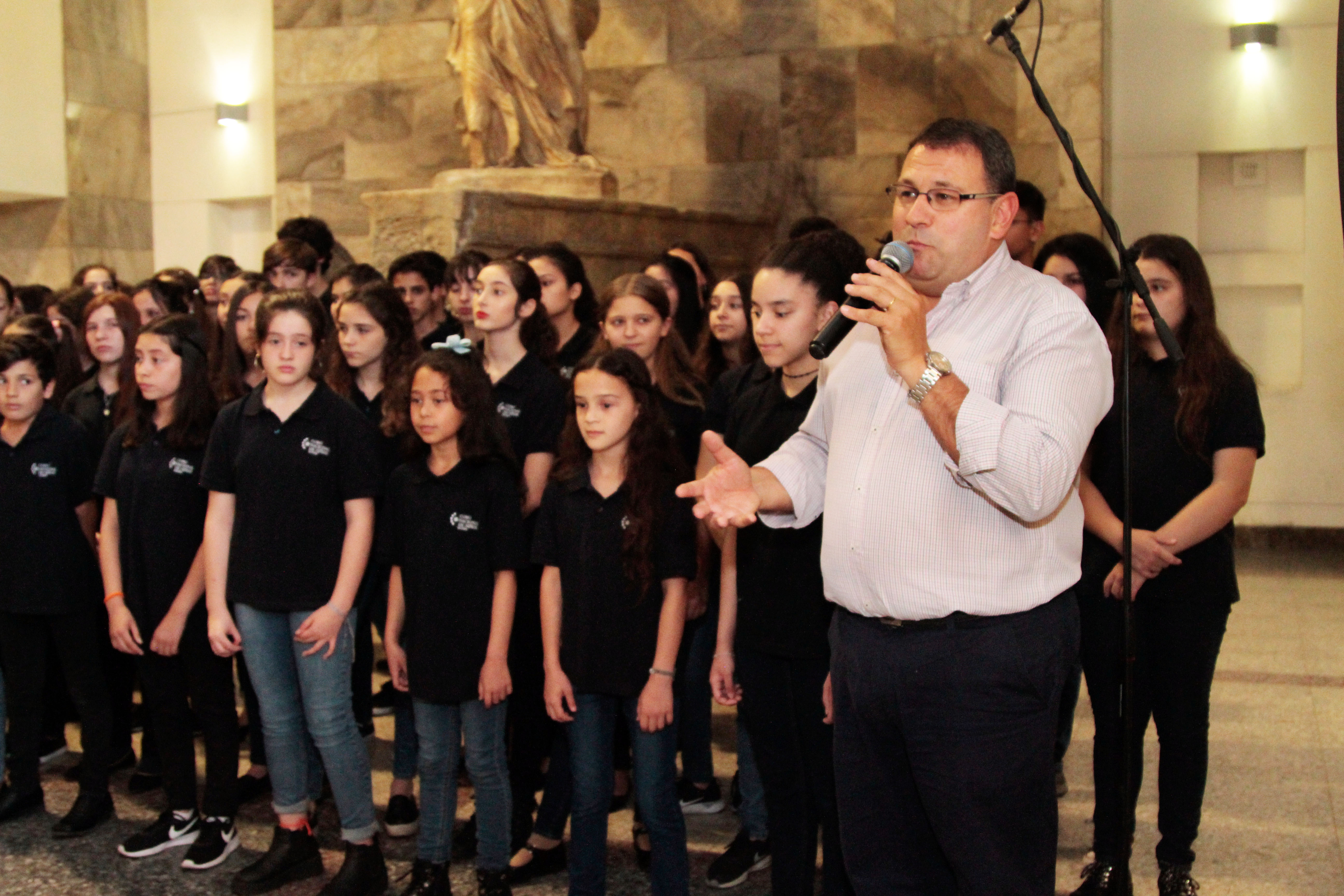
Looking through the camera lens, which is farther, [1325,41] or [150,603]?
[1325,41]

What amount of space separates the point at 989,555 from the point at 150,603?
249cm

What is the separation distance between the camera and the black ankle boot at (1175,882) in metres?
3.13

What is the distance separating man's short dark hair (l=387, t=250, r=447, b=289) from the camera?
204 inches

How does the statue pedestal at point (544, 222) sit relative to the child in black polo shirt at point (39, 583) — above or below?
above

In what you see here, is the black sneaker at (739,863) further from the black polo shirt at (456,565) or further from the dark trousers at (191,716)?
the dark trousers at (191,716)

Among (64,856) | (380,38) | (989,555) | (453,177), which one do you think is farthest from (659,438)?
(380,38)

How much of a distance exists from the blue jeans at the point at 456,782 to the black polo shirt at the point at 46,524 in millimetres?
1300

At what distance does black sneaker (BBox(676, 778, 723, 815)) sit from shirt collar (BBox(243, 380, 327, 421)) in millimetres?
1502

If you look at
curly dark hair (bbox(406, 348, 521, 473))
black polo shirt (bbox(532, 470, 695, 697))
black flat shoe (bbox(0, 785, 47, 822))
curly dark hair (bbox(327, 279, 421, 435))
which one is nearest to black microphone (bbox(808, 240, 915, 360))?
black polo shirt (bbox(532, 470, 695, 697))

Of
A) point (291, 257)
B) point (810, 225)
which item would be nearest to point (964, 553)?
point (810, 225)

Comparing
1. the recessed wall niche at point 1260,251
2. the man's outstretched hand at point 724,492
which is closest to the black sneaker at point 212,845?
the man's outstretched hand at point 724,492

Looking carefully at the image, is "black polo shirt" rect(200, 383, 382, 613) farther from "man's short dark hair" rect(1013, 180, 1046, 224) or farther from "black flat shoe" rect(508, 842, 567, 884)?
"man's short dark hair" rect(1013, 180, 1046, 224)

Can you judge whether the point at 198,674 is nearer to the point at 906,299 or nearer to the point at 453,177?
the point at 906,299

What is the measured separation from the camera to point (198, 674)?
3650mm
